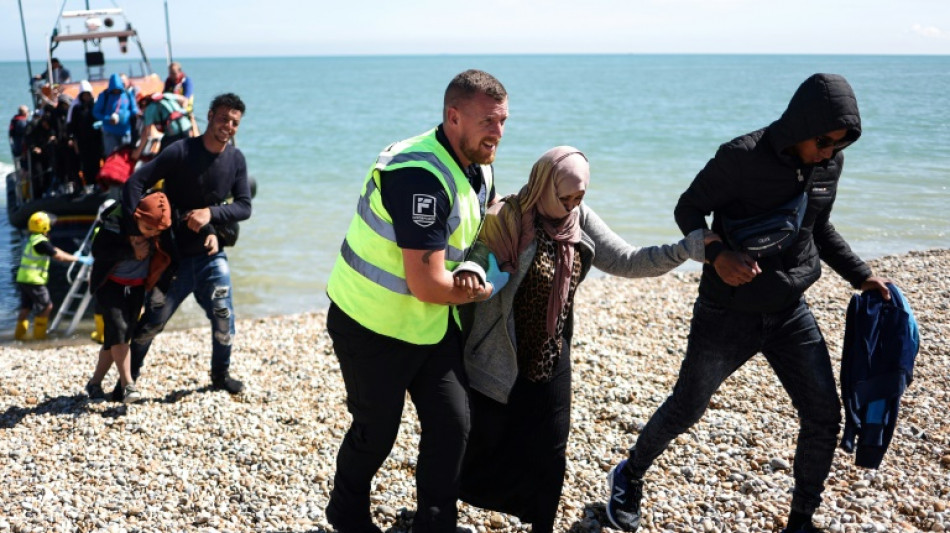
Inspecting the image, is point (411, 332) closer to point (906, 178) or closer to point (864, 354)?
point (864, 354)

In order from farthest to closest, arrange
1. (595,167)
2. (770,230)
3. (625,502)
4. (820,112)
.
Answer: (595,167) < (625,502) < (770,230) < (820,112)

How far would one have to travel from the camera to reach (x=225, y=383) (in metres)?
5.63

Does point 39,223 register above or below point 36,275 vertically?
above

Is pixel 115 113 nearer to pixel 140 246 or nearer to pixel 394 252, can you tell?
pixel 140 246

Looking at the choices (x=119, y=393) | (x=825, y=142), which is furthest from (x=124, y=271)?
(x=825, y=142)

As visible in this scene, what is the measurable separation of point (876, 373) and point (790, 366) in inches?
13.6

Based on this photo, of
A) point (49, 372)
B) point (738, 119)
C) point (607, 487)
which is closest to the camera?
point (607, 487)

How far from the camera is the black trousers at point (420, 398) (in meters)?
3.04

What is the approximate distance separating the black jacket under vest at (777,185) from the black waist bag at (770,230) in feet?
0.15

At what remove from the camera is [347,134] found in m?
34.8

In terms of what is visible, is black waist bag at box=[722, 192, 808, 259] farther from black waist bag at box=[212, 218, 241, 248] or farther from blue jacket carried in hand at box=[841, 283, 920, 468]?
black waist bag at box=[212, 218, 241, 248]

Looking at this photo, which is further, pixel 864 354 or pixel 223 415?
pixel 223 415

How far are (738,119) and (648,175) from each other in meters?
20.1

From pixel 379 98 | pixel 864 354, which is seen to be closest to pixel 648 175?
pixel 864 354
